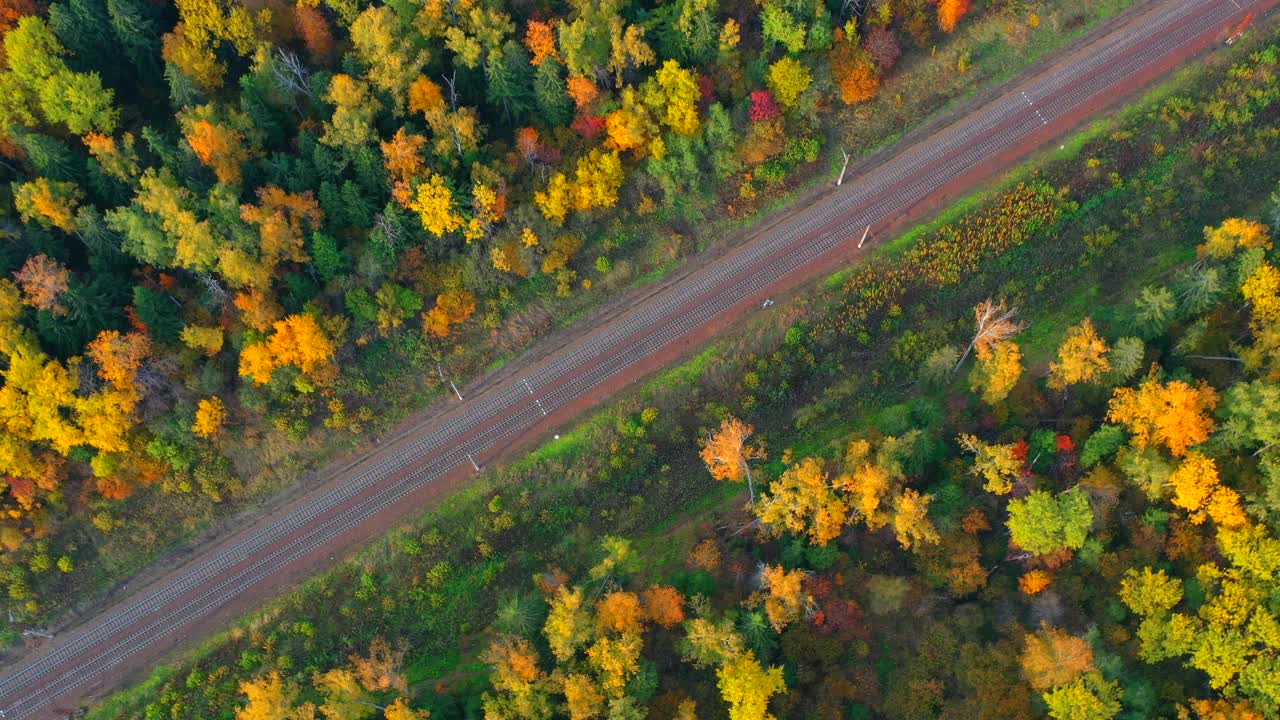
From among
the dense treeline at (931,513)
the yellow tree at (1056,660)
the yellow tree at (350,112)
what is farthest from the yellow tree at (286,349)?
the yellow tree at (1056,660)

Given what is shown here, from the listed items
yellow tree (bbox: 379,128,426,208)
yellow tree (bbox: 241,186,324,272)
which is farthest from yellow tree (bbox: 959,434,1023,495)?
yellow tree (bbox: 241,186,324,272)

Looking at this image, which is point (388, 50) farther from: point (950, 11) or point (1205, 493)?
point (1205, 493)

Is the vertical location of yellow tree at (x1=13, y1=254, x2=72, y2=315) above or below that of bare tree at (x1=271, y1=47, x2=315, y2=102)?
below

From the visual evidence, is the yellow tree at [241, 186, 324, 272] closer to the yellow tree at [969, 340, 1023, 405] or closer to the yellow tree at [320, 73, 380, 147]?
the yellow tree at [320, 73, 380, 147]

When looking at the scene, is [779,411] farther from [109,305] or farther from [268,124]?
[109,305]

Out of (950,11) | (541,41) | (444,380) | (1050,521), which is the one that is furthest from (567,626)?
(950,11)
